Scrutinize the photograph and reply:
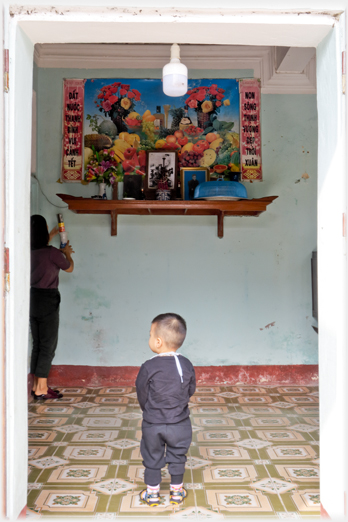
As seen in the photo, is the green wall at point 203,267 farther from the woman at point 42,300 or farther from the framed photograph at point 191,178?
the woman at point 42,300

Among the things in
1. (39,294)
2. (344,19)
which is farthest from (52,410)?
(344,19)

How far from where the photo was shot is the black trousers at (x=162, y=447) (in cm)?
227

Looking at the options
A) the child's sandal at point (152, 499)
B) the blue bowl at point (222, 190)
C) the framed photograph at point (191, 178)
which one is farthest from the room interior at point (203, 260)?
the child's sandal at point (152, 499)

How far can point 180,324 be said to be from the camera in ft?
7.67

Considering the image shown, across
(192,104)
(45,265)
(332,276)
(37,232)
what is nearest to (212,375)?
(45,265)

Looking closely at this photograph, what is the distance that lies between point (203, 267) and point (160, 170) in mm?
996

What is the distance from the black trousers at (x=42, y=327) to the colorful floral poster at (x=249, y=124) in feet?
6.87

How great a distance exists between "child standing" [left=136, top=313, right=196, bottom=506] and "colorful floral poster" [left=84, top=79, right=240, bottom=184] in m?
2.44

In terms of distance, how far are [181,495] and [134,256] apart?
2.51 meters

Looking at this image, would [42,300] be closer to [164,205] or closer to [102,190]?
[102,190]

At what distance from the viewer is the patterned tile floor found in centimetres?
227

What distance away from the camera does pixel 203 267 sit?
4.50 m

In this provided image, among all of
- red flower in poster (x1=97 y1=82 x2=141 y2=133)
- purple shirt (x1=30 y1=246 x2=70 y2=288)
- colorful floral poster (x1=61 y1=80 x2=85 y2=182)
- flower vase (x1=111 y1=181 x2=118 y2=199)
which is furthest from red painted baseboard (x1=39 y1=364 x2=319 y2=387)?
red flower in poster (x1=97 y1=82 x2=141 y2=133)

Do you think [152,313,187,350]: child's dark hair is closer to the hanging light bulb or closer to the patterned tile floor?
the patterned tile floor
